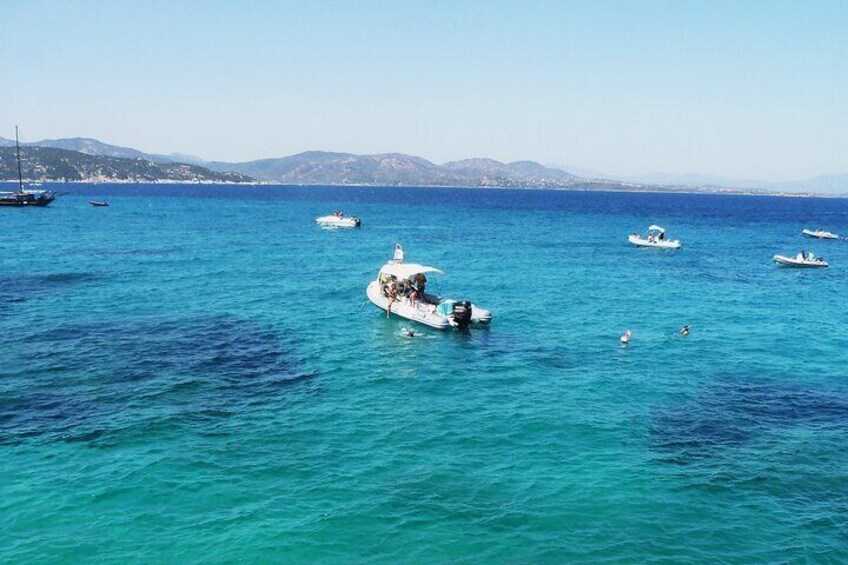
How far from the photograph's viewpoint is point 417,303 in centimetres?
4909

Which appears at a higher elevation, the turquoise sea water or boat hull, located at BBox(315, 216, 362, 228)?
boat hull, located at BBox(315, 216, 362, 228)

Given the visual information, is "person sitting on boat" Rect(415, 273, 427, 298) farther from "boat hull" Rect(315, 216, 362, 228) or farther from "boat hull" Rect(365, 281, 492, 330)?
"boat hull" Rect(315, 216, 362, 228)

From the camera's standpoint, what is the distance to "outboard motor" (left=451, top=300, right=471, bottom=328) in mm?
45719

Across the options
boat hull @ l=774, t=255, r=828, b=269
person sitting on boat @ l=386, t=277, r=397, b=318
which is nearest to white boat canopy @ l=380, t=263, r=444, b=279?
person sitting on boat @ l=386, t=277, r=397, b=318

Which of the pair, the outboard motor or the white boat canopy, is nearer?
the outboard motor

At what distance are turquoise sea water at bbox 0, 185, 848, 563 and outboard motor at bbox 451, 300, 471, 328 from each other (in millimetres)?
1472

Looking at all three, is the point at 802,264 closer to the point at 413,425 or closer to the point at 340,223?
the point at 413,425

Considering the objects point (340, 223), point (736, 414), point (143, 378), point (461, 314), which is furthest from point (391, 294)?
point (340, 223)

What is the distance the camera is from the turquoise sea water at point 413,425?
20562 mm

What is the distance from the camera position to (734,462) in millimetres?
26094

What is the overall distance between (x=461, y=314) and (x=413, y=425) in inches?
682

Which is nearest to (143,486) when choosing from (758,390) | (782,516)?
(782,516)

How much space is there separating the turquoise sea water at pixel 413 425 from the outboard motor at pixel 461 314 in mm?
1472

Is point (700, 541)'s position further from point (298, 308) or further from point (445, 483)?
point (298, 308)
